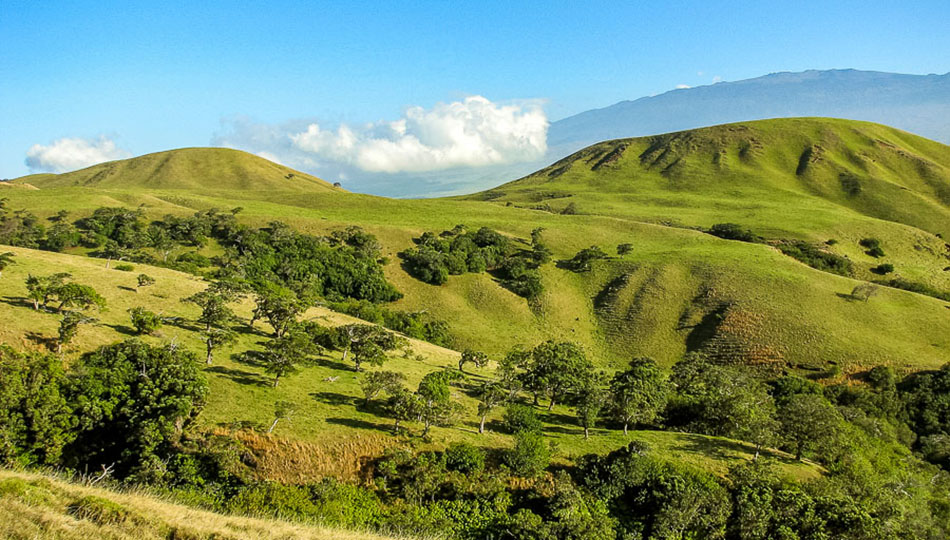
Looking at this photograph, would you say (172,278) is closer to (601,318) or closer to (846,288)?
(601,318)

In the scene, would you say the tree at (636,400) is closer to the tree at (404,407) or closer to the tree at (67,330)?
the tree at (404,407)

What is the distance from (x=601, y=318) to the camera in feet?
280

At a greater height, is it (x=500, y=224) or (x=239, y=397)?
(x=500, y=224)

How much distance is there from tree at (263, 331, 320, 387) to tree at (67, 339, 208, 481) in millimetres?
7174

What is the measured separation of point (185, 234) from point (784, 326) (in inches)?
4431

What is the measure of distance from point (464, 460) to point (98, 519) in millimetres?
21940

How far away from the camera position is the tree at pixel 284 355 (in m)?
38.7

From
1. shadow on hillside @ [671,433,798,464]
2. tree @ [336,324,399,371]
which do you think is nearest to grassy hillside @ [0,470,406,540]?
tree @ [336,324,399,371]

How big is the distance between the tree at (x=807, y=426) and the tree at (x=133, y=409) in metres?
44.3

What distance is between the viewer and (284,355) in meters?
38.9

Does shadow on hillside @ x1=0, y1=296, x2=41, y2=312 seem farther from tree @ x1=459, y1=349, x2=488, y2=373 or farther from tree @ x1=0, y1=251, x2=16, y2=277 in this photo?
tree @ x1=459, y1=349, x2=488, y2=373

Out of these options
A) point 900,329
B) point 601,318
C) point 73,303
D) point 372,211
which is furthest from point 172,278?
point 900,329

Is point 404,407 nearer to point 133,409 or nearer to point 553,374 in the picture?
point 133,409

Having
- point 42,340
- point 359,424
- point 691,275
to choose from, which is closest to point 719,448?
point 359,424
